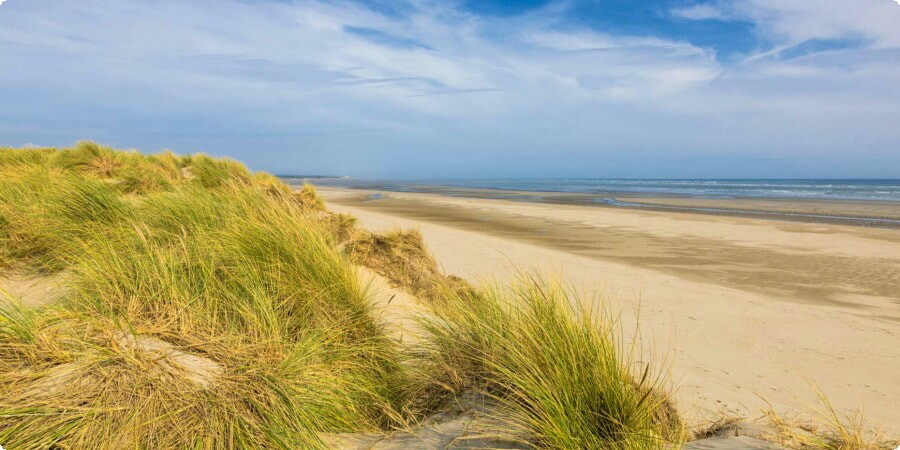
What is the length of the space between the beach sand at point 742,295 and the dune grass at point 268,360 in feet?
3.00

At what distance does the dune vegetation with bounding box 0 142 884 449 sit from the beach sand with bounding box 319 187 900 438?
35.9 inches

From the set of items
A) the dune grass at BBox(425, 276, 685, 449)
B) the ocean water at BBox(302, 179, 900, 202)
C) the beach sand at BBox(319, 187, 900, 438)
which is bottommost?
the beach sand at BBox(319, 187, 900, 438)

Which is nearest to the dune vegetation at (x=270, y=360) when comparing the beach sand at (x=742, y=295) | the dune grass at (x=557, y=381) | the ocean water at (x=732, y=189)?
the dune grass at (x=557, y=381)

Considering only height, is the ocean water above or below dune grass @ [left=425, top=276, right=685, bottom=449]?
above

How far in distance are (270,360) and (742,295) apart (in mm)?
7820

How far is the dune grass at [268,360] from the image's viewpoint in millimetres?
2266

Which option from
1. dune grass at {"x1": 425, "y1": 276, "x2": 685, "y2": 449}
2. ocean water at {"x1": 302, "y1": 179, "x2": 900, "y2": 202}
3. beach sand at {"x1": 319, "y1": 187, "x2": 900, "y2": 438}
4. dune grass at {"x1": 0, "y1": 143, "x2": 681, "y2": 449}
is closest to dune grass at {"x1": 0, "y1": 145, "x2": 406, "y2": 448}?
dune grass at {"x1": 0, "y1": 143, "x2": 681, "y2": 449}

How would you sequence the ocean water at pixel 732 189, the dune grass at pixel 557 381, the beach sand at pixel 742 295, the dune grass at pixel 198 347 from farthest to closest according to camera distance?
the ocean water at pixel 732 189
the beach sand at pixel 742 295
the dune grass at pixel 557 381
the dune grass at pixel 198 347

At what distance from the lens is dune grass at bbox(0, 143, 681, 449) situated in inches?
89.2

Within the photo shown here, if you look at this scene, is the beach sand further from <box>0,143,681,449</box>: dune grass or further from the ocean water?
the ocean water

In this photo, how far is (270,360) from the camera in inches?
109

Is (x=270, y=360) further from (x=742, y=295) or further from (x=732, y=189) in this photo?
(x=732, y=189)

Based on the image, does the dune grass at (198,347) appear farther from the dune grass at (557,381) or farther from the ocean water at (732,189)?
the ocean water at (732,189)

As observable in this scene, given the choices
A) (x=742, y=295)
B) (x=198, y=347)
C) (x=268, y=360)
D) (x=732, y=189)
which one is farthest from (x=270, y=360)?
(x=732, y=189)
